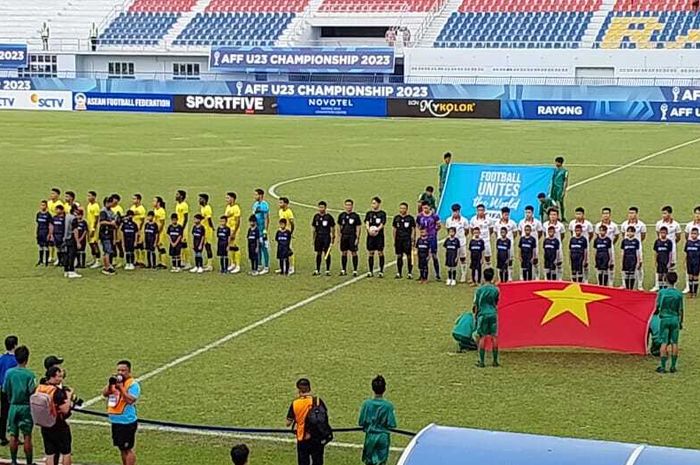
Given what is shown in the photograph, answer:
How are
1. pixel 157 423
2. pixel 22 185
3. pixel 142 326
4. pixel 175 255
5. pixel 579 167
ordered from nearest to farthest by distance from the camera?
pixel 157 423 < pixel 142 326 < pixel 175 255 < pixel 22 185 < pixel 579 167

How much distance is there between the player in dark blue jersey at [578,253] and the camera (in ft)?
64.8

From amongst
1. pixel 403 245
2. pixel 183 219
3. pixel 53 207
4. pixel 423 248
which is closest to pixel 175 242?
pixel 183 219

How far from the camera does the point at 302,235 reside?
1009 inches

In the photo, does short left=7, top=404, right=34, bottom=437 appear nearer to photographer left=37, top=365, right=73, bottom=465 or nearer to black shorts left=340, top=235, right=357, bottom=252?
photographer left=37, top=365, right=73, bottom=465

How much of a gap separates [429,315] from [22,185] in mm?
18418

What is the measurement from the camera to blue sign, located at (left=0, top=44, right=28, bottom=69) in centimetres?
7594

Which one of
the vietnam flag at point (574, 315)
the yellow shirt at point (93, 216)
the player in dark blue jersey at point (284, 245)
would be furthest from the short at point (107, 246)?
the vietnam flag at point (574, 315)

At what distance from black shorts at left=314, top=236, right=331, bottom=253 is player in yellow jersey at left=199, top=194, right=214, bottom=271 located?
2.06m

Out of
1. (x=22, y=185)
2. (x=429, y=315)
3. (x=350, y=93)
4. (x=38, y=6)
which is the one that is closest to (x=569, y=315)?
(x=429, y=315)

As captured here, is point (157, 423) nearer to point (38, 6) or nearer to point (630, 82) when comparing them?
point (630, 82)

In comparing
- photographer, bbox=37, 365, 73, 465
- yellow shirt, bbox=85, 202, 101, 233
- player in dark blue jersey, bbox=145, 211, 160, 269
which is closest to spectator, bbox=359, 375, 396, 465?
photographer, bbox=37, 365, 73, 465

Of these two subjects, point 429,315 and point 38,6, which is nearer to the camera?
point 429,315

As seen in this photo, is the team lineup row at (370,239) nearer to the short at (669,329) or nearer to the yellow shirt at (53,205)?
the yellow shirt at (53,205)

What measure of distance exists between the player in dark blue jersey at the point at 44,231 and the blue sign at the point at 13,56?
184 feet
